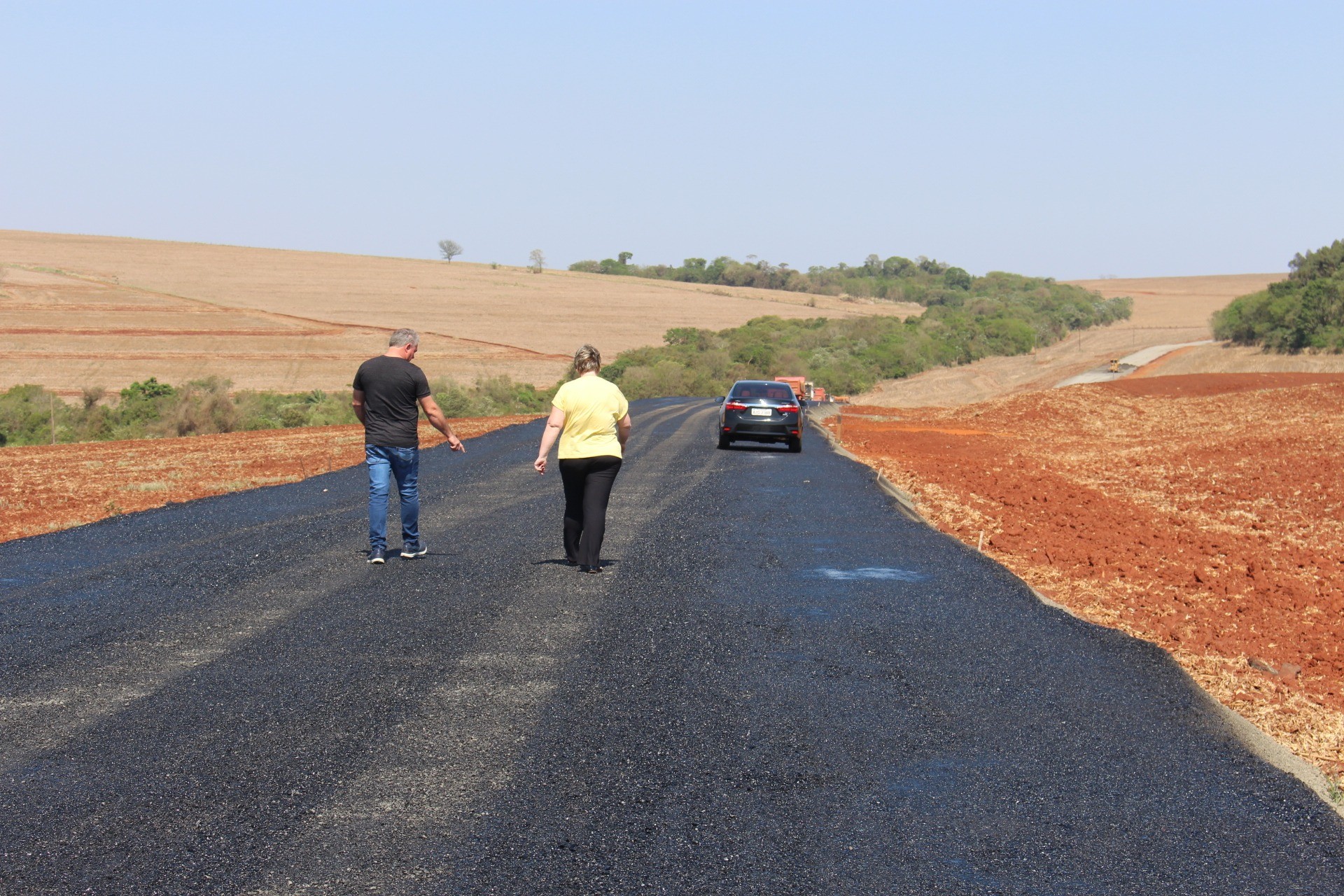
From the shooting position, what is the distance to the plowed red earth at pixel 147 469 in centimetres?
1508

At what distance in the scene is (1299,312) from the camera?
64688mm

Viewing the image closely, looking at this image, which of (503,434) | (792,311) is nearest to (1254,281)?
(792,311)

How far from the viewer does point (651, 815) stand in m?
4.65

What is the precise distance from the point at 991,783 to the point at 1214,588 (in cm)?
622

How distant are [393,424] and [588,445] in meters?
1.80

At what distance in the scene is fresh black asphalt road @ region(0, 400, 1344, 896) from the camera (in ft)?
13.9

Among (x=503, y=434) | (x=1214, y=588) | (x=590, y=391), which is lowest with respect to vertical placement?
(x=503, y=434)

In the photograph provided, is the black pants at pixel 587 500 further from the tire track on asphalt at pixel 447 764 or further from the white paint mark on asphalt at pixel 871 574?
the white paint mark on asphalt at pixel 871 574

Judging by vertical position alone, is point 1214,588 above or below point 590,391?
below

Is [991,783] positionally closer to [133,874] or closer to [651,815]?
[651,815]

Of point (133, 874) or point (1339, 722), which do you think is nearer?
point (133, 874)

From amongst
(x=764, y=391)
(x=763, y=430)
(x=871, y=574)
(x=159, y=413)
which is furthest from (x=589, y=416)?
(x=159, y=413)

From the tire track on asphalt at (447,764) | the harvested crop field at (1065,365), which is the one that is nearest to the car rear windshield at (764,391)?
the tire track on asphalt at (447,764)

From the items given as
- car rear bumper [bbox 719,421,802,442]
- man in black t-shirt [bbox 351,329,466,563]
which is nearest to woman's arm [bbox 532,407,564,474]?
man in black t-shirt [bbox 351,329,466,563]
